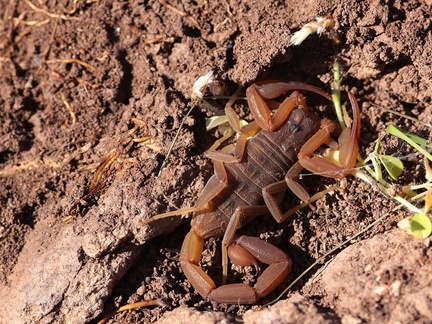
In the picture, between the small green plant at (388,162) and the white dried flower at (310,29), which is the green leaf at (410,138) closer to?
the small green plant at (388,162)

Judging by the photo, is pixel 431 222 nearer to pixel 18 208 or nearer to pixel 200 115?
pixel 200 115

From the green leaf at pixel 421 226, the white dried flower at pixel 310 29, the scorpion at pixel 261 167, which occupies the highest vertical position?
the white dried flower at pixel 310 29

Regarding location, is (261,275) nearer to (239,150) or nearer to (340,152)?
(239,150)

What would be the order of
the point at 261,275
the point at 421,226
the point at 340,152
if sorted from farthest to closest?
the point at 340,152 < the point at 261,275 < the point at 421,226

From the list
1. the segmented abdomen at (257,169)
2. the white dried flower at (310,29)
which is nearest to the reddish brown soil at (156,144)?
the white dried flower at (310,29)

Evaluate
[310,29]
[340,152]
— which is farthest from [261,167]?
[310,29]

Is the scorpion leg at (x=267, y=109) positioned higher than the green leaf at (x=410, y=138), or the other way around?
the scorpion leg at (x=267, y=109)
